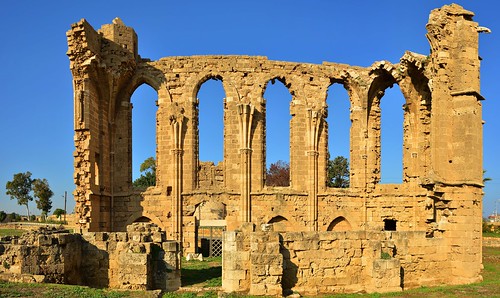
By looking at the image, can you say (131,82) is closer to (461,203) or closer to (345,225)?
(345,225)

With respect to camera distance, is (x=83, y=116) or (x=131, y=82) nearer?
(x=83, y=116)

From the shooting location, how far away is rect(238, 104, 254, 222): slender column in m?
21.4

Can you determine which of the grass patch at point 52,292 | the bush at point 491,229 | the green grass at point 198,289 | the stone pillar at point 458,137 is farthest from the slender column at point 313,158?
the bush at point 491,229

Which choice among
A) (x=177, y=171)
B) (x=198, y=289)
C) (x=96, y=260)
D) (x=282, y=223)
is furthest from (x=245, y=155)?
(x=96, y=260)

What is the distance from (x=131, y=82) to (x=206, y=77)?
3743 millimetres

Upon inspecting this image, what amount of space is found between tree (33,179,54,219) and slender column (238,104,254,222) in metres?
42.9

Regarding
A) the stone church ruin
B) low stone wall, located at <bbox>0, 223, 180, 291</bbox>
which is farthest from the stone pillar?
low stone wall, located at <bbox>0, 223, 180, 291</bbox>

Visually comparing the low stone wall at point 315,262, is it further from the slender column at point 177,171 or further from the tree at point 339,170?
the tree at point 339,170

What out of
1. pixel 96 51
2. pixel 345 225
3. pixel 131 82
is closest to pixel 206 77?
pixel 131 82

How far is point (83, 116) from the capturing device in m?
20.1

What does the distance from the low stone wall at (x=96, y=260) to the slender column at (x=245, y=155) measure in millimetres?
8056

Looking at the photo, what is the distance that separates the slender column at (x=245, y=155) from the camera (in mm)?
21438

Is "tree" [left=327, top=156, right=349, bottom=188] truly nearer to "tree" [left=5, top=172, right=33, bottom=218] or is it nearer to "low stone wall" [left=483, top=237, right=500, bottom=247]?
"low stone wall" [left=483, top=237, right=500, bottom=247]

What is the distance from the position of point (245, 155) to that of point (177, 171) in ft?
10.7
